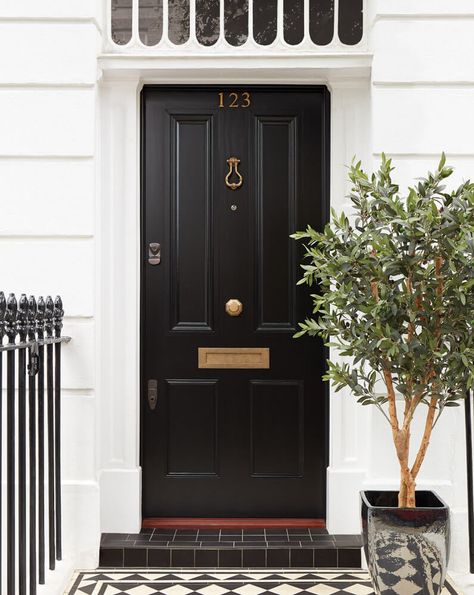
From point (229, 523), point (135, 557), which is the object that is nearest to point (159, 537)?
point (135, 557)

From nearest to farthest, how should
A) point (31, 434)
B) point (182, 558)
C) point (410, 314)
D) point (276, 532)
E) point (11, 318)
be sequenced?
point (11, 318), point (410, 314), point (31, 434), point (182, 558), point (276, 532)

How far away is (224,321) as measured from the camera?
4.22 m

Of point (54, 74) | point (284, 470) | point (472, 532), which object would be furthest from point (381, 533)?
point (54, 74)

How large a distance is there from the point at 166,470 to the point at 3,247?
1.45 meters

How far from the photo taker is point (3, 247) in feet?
12.7

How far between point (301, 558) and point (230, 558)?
35 centimetres

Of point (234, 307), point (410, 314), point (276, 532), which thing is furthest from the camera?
point (234, 307)

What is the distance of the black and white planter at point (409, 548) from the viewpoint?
3.09m

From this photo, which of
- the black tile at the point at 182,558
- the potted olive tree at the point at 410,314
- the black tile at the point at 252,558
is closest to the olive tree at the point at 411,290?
the potted olive tree at the point at 410,314

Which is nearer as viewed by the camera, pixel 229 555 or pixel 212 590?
pixel 212 590

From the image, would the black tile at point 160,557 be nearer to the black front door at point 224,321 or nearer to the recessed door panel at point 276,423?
the black front door at point 224,321

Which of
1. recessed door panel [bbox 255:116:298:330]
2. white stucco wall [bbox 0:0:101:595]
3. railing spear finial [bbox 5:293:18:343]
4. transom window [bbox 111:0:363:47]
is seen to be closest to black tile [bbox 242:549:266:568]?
white stucco wall [bbox 0:0:101:595]

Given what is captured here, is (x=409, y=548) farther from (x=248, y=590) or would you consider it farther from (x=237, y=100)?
(x=237, y=100)

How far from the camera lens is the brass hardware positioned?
4.20 meters
